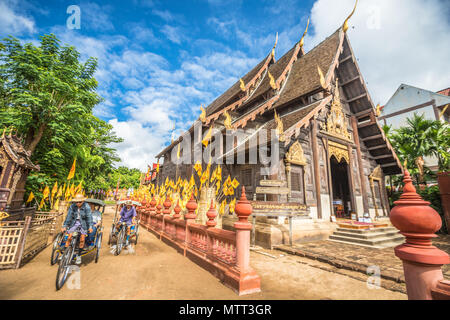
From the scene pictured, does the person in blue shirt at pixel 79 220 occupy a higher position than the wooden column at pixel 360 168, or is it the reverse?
the wooden column at pixel 360 168

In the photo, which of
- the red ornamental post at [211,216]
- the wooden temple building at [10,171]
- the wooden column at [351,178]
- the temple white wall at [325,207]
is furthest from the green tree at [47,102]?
the wooden column at [351,178]

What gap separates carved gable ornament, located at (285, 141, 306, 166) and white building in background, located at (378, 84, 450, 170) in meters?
19.9

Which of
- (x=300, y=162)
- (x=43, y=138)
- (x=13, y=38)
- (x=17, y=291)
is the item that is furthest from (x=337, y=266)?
(x=13, y=38)

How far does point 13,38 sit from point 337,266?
16.4 metres

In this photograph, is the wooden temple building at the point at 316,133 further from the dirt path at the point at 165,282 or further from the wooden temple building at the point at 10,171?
the wooden temple building at the point at 10,171

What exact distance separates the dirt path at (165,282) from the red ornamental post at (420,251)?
6.79ft

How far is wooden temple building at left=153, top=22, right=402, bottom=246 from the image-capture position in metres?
8.47

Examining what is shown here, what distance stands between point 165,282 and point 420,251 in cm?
382

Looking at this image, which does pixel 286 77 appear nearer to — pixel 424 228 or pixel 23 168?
pixel 424 228

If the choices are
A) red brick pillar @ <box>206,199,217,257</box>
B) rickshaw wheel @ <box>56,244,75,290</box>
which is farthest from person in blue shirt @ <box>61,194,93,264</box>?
red brick pillar @ <box>206,199,217,257</box>

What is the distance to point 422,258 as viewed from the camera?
1640 mm

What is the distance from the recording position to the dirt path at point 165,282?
10.5 ft

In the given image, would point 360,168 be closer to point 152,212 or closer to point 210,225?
point 210,225

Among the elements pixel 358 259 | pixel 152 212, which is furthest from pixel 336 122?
pixel 152 212
